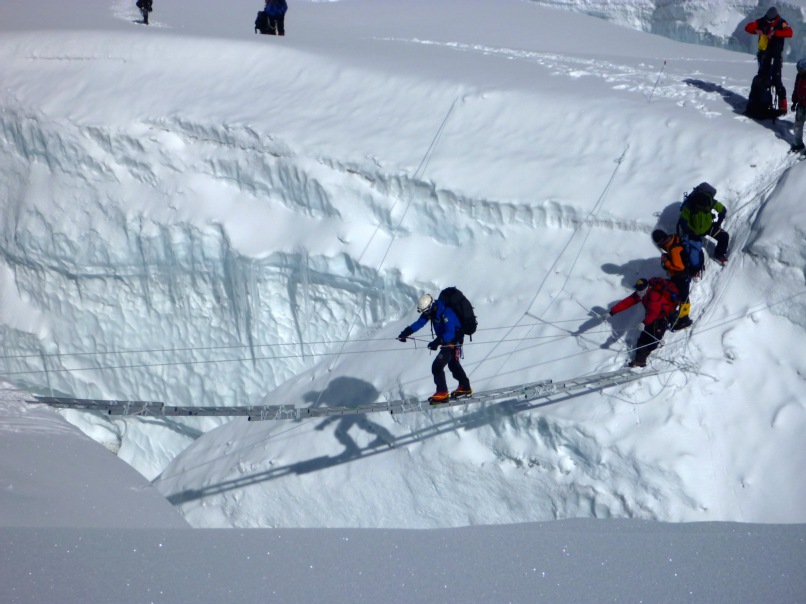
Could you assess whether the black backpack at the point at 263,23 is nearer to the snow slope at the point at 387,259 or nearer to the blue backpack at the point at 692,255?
the snow slope at the point at 387,259

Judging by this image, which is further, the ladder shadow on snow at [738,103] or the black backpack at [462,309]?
the ladder shadow on snow at [738,103]

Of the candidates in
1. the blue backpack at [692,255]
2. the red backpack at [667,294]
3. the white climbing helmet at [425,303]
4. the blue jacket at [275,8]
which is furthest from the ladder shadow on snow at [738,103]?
the blue jacket at [275,8]

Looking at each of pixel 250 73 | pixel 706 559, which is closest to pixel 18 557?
pixel 706 559

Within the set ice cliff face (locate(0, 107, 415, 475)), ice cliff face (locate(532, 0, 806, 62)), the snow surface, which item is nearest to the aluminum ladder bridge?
the snow surface

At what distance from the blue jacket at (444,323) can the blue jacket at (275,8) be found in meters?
8.18

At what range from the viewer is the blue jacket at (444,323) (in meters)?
6.91

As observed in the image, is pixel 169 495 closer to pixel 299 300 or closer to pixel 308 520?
pixel 308 520

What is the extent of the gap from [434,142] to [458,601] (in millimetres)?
6837

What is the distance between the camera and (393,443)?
796 centimetres

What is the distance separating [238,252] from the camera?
9.98 metres

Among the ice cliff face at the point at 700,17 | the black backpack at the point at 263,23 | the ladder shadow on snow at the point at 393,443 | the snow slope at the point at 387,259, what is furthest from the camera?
the ice cliff face at the point at 700,17

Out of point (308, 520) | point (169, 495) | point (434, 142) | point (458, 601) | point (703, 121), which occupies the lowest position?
point (169, 495)

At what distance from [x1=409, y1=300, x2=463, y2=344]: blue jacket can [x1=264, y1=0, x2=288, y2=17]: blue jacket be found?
26.9ft

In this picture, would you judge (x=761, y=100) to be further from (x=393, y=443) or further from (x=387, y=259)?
(x=393, y=443)
